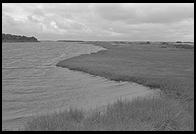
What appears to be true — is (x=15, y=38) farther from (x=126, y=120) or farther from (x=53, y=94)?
(x=126, y=120)

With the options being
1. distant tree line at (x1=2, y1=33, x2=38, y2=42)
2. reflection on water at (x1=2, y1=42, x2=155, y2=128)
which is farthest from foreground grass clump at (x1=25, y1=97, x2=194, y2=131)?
distant tree line at (x1=2, y1=33, x2=38, y2=42)

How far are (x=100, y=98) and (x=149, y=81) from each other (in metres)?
4.58

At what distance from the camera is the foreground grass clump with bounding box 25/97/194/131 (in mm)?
9086

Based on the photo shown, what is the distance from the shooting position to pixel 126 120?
9.84 metres

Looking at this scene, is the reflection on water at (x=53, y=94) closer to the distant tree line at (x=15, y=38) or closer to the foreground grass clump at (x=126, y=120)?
the foreground grass clump at (x=126, y=120)

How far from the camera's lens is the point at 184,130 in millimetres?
9625

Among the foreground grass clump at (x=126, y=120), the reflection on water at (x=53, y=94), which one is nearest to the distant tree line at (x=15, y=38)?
the reflection on water at (x=53, y=94)

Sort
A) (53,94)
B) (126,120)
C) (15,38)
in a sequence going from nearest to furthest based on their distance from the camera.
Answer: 1. (126,120)
2. (53,94)
3. (15,38)

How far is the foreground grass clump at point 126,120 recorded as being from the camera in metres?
9.09

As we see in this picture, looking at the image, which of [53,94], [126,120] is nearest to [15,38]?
[53,94]

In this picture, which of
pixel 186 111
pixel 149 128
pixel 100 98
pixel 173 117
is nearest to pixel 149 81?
pixel 100 98

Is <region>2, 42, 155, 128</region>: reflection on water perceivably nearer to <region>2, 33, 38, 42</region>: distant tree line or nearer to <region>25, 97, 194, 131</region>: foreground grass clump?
<region>25, 97, 194, 131</region>: foreground grass clump

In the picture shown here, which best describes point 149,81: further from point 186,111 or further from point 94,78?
point 186,111

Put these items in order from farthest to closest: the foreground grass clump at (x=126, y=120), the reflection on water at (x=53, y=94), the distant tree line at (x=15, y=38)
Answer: the distant tree line at (x=15, y=38), the reflection on water at (x=53, y=94), the foreground grass clump at (x=126, y=120)
